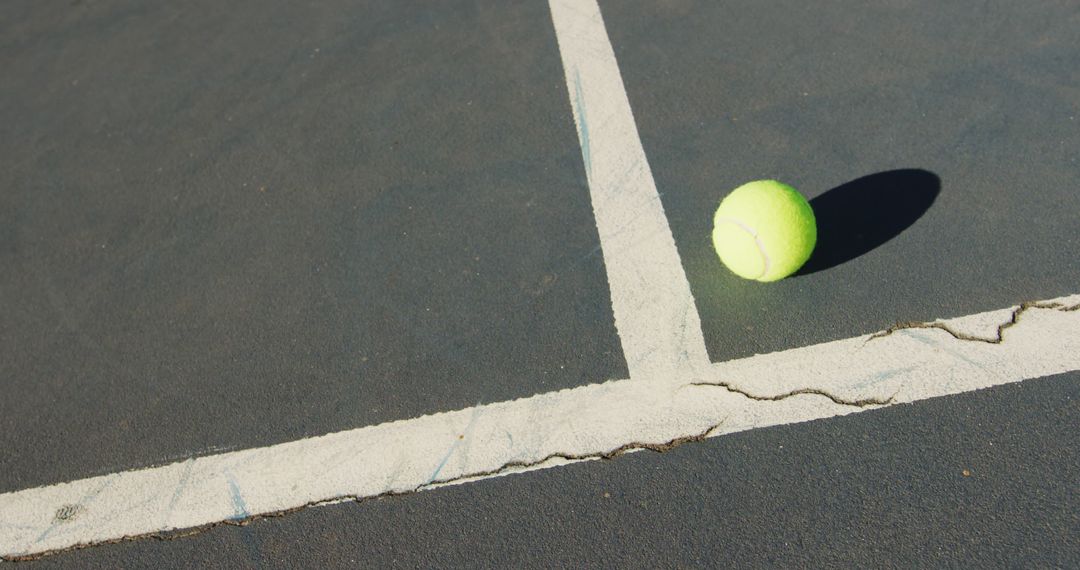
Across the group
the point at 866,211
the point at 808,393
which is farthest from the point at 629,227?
the point at 808,393

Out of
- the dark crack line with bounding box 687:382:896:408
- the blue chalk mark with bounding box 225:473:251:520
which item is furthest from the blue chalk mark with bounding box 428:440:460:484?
the dark crack line with bounding box 687:382:896:408

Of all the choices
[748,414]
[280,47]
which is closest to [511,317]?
[748,414]

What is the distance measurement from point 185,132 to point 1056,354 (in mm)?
5104

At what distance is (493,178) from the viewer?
457cm

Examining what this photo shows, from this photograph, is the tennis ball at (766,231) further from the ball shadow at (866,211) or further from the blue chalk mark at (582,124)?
the blue chalk mark at (582,124)

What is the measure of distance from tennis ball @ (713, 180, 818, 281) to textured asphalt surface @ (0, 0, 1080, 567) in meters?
0.17

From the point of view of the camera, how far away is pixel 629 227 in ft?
13.4

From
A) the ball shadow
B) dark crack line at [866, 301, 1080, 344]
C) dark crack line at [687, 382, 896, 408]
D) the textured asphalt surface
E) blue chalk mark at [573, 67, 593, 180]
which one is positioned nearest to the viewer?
the textured asphalt surface

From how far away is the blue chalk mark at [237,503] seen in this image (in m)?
3.24

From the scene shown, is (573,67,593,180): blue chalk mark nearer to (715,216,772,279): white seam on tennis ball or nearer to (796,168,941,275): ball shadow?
(715,216,772,279): white seam on tennis ball

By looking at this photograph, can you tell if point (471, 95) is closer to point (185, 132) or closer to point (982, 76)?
point (185, 132)

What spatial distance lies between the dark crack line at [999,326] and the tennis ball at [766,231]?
47 cm

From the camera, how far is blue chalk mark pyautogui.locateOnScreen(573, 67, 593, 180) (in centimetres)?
450

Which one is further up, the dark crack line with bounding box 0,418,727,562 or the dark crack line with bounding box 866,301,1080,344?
the dark crack line with bounding box 0,418,727,562
